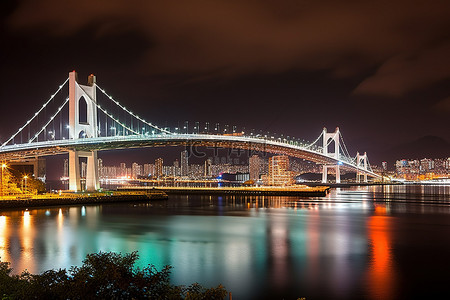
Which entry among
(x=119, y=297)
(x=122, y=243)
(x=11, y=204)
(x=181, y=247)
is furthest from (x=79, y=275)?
(x=11, y=204)

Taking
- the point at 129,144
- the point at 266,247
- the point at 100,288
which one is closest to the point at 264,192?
the point at 129,144

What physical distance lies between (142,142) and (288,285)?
29.6m

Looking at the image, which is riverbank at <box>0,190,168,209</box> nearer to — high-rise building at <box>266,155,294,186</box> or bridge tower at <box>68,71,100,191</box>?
bridge tower at <box>68,71,100,191</box>

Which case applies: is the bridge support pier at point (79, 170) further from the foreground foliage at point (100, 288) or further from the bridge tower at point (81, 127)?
the foreground foliage at point (100, 288)

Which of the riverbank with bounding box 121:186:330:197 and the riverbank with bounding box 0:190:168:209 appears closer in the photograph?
the riverbank with bounding box 0:190:168:209

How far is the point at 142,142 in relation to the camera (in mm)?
37969

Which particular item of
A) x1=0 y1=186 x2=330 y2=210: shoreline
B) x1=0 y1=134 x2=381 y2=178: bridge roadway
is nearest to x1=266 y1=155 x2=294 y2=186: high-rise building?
x1=0 y1=134 x2=381 y2=178: bridge roadway

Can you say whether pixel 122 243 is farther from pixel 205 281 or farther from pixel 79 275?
pixel 79 275

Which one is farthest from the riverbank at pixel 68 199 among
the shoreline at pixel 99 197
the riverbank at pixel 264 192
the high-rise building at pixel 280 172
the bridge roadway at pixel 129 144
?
the high-rise building at pixel 280 172

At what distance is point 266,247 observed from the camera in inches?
588

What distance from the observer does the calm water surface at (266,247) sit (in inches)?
390

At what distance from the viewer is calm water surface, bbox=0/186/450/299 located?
390 inches

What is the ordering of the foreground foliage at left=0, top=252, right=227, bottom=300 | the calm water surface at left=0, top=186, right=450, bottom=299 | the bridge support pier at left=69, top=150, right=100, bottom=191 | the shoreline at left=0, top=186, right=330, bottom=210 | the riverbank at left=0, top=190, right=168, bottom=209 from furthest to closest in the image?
the bridge support pier at left=69, top=150, right=100, bottom=191 < the shoreline at left=0, top=186, right=330, bottom=210 < the riverbank at left=0, top=190, right=168, bottom=209 < the calm water surface at left=0, top=186, right=450, bottom=299 < the foreground foliage at left=0, top=252, right=227, bottom=300

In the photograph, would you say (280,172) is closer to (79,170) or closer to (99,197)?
(79,170)
